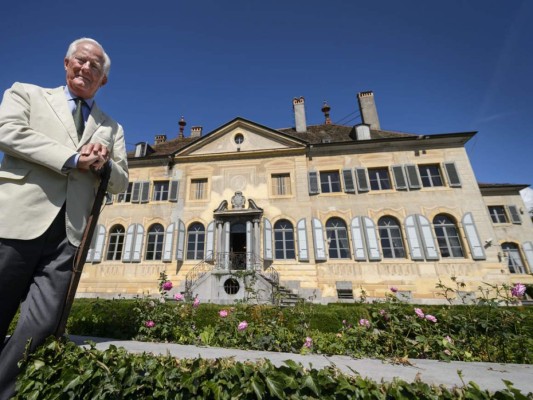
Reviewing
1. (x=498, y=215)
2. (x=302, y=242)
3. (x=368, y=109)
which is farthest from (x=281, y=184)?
(x=498, y=215)

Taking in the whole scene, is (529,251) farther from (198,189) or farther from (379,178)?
(198,189)

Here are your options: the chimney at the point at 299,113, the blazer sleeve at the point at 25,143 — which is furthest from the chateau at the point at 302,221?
the blazer sleeve at the point at 25,143

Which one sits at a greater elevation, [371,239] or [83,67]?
[83,67]

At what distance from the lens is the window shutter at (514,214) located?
683 inches

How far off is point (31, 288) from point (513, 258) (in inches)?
933

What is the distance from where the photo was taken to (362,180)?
13852 mm

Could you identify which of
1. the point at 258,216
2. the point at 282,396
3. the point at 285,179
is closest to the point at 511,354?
the point at 282,396

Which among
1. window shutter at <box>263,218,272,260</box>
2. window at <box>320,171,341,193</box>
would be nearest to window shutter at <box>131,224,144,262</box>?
window shutter at <box>263,218,272,260</box>

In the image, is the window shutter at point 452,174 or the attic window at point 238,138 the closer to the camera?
the window shutter at point 452,174

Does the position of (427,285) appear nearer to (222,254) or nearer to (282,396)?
(222,254)

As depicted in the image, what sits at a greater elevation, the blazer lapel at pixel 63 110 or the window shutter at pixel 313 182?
the window shutter at pixel 313 182

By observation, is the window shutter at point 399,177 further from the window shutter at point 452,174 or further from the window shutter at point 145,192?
the window shutter at point 145,192

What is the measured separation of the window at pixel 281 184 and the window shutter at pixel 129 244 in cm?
831

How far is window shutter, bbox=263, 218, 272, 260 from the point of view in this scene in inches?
506
